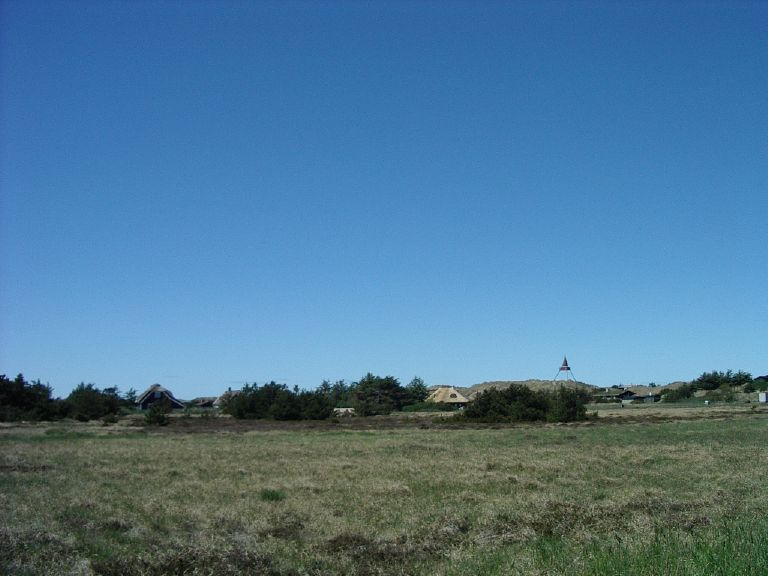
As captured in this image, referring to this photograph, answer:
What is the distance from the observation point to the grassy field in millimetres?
8750

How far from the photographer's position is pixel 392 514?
1381 cm

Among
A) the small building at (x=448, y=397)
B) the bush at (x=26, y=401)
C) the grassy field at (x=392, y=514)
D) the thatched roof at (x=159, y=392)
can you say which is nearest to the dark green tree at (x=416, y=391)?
the small building at (x=448, y=397)

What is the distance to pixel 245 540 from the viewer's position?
10930 millimetres

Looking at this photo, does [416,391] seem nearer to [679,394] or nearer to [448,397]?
[448,397]

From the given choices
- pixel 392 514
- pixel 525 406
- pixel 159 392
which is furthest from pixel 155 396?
pixel 392 514

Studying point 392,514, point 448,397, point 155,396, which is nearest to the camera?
point 392,514

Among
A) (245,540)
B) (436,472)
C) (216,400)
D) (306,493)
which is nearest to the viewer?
(245,540)

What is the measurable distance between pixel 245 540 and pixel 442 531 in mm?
3371

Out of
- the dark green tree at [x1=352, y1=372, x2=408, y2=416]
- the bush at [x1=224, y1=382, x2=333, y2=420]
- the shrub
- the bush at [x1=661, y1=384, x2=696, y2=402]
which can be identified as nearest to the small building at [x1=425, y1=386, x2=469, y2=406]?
the dark green tree at [x1=352, y1=372, x2=408, y2=416]

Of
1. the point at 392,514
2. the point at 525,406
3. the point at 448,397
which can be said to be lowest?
the point at 392,514

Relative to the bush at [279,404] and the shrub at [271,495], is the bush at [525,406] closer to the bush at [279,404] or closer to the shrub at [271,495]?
the bush at [279,404]

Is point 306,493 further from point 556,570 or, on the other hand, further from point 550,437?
point 550,437

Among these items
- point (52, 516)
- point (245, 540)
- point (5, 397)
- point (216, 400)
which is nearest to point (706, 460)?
point (245, 540)

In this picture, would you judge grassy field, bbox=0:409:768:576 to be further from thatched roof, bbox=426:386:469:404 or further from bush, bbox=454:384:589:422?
thatched roof, bbox=426:386:469:404
